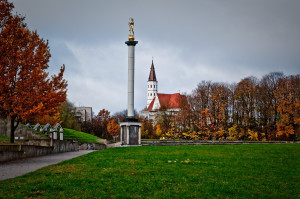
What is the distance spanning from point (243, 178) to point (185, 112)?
38756 millimetres

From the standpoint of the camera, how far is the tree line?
41531 mm

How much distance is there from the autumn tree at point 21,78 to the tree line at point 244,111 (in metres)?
30.7

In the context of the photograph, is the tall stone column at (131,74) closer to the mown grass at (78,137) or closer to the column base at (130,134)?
the column base at (130,134)

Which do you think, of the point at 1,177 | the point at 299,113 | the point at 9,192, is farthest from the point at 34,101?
the point at 299,113

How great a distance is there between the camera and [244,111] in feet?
150

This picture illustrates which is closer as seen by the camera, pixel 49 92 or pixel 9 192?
pixel 9 192

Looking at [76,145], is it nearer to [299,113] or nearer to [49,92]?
[49,92]

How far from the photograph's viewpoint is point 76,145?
2480 cm

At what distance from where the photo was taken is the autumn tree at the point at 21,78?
46.8ft

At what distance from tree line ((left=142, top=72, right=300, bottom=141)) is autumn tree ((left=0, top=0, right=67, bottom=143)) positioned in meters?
Answer: 30.7

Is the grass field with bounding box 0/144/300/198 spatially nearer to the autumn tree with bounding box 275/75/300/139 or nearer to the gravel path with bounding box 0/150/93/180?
the gravel path with bounding box 0/150/93/180

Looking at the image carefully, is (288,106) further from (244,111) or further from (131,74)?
(131,74)

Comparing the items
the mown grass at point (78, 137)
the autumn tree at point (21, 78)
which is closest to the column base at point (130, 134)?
the mown grass at point (78, 137)

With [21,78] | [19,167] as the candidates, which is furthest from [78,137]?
[19,167]
